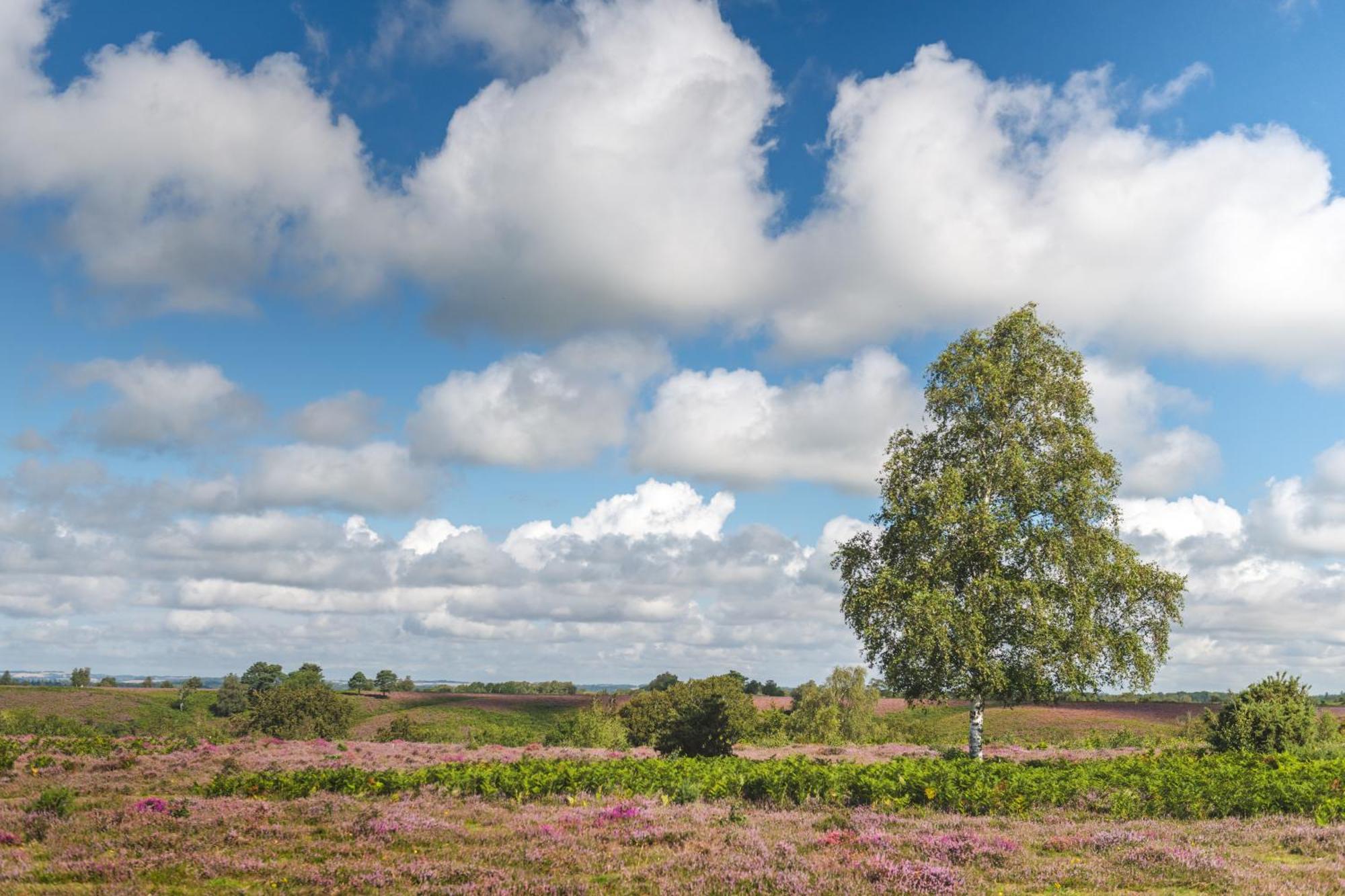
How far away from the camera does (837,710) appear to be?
63.5m

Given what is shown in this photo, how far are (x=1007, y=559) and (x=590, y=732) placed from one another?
27.3 metres

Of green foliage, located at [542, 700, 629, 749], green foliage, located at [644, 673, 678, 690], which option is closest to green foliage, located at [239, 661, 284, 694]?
green foliage, located at [644, 673, 678, 690]

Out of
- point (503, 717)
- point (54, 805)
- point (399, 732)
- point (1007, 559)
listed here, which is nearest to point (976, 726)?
point (1007, 559)

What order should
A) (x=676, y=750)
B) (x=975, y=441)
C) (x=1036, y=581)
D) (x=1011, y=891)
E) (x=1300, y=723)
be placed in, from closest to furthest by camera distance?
(x=1011, y=891)
(x=1300, y=723)
(x=676, y=750)
(x=1036, y=581)
(x=975, y=441)

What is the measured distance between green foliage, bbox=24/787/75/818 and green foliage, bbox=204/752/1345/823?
3.54 m

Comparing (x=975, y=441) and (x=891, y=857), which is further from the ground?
(x=975, y=441)

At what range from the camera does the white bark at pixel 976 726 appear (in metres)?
34.2

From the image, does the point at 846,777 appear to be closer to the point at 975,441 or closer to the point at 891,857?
the point at 891,857

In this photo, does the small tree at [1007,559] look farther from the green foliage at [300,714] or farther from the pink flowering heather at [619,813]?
the green foliage at [300,714]

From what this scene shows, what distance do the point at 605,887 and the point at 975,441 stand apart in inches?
1184

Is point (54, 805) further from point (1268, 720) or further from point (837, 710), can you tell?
point (837, 710)

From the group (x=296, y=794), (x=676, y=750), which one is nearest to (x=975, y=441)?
(x=676, y=750)

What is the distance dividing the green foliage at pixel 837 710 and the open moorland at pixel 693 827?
32.4 meters

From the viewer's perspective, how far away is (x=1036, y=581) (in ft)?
115
